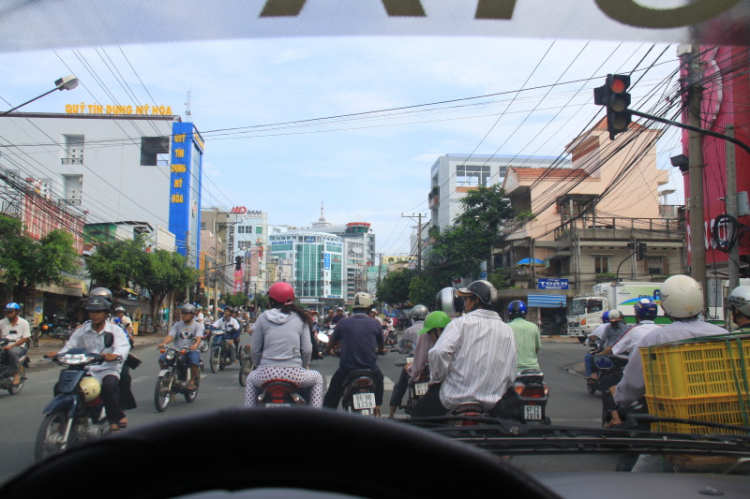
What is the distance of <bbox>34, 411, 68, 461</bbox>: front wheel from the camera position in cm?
514

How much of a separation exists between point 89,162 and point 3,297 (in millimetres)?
37334

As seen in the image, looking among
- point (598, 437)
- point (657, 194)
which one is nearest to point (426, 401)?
point (598, 437)

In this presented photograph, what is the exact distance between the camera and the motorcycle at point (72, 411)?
17.3 feet

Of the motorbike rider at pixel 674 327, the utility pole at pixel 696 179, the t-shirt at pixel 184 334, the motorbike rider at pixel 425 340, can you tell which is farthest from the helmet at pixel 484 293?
the utility pole at pixel 696 179

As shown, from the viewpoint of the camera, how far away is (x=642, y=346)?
377 cm

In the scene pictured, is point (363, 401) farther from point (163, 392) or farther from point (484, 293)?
point (163, 392)

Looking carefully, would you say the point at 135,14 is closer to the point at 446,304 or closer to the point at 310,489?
the point at 310,489

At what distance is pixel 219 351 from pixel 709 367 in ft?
40.5

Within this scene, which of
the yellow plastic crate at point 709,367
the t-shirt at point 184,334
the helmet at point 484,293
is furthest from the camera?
the t-shirt at point 184,334

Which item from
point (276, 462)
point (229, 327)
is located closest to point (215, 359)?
point (229, 327)

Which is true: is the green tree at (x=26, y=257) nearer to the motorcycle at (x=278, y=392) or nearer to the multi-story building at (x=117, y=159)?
the motorcycle at (x=278, y=392)

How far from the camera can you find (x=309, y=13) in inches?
113

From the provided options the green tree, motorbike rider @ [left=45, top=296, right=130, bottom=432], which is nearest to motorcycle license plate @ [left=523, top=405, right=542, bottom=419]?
motorbike rider @ [left=45, top=296, right=130, bottom=432]

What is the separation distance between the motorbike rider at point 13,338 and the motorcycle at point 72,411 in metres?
5.00
